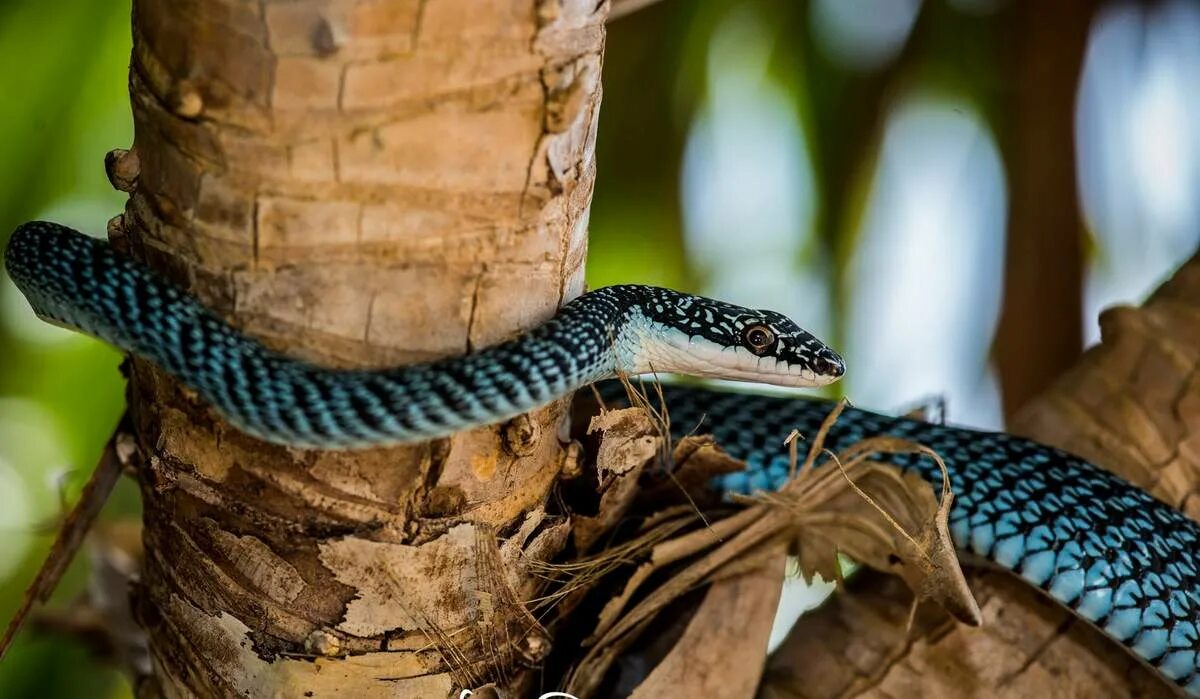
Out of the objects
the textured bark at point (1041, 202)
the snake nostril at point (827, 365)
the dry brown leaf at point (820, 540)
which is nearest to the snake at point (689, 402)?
the snake nostril at point (827, 365)

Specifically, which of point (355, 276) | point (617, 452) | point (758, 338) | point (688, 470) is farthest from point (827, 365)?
point (355, 276)

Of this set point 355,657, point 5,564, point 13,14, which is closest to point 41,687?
point 5,564

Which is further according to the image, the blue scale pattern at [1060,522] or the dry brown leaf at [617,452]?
the blue scale pattern at [1060,522]

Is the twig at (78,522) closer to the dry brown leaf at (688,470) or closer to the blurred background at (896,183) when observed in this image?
the dry brown leaf at (688,470)

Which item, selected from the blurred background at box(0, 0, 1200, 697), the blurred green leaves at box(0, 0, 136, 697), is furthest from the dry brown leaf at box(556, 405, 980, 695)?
the blurred background at box(0, 0, 1200, 697)

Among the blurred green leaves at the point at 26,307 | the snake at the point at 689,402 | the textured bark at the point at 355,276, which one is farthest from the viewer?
the blurred green leaves at the point at 26,307

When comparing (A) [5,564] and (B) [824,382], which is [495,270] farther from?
(A) [5,564]
